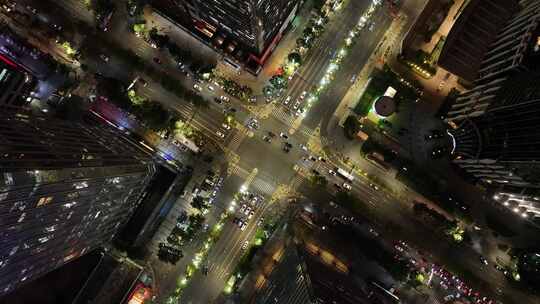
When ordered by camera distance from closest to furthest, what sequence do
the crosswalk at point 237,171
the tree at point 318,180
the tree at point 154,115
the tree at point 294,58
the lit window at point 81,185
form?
the lit window at point 81,185
the tree at point 154,115
the tree at point 294,58
the tree at point 318,180
the crosswalk at point 237,171

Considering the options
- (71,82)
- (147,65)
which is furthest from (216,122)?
(71,82)

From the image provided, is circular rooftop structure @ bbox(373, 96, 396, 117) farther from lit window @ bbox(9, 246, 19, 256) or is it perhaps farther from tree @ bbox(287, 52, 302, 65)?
lit window @ bbox(9, 246, 19, 256)

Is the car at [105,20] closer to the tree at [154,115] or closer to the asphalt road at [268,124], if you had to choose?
the asphalt road at [268,124]

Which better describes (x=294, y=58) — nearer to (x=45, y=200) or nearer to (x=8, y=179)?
(x=45, y=200)

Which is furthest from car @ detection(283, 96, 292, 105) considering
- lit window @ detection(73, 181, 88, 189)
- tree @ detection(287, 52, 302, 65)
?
lit window @ detection(73, 181, 88, 189)

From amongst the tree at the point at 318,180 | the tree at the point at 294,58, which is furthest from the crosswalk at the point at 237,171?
the tree at the point at 294,58

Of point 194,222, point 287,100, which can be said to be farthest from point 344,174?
point 194,222
